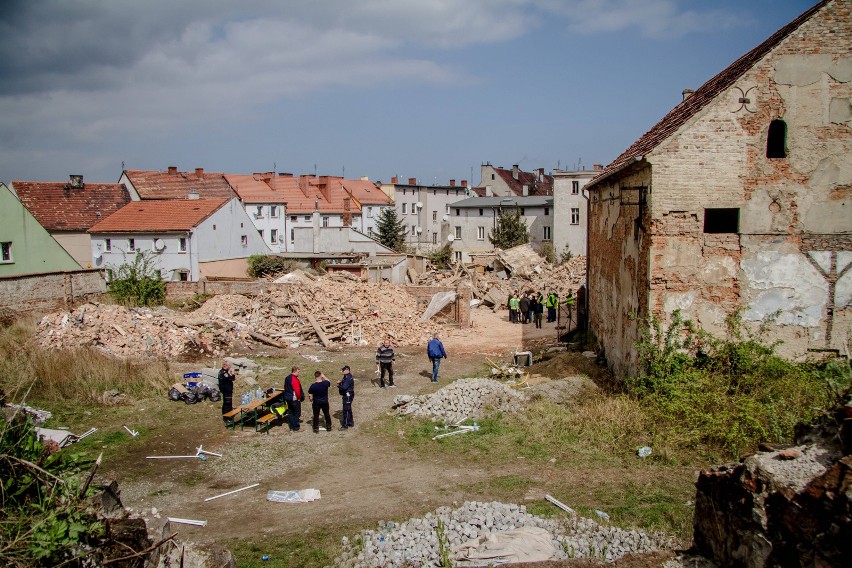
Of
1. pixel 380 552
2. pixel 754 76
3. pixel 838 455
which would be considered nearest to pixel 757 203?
pixel 754 76

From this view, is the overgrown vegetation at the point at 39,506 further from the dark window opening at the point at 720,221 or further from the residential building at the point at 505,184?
the residential building at the point at 505,184

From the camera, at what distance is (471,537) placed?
8164 mm

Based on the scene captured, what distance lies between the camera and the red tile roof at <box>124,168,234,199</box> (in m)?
46.8

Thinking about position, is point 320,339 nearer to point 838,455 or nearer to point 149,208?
point 838,455

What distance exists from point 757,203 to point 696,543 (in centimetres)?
846

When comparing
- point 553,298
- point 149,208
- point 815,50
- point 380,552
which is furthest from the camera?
point 149,208

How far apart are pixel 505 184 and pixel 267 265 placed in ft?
110

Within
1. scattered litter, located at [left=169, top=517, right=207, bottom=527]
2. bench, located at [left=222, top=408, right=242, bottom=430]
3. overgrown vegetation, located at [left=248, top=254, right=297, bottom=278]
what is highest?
overgrown vegetation, located at [left=248, top=254, right=297, bottom=278]

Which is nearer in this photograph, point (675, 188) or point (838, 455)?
point (838, 455)

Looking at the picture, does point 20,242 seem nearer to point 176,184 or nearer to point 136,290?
point 136,290

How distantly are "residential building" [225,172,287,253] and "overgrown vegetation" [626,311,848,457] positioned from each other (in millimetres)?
41957

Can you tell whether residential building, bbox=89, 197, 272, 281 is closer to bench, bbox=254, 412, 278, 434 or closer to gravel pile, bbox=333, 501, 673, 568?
bench, bbox=254, 412, 278, 434

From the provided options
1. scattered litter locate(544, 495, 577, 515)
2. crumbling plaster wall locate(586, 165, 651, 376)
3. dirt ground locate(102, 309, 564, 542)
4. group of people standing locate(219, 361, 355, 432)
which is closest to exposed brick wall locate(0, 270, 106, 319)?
dirt ground locate(102, 309, 564, 542)

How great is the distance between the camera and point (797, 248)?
12805 mm
